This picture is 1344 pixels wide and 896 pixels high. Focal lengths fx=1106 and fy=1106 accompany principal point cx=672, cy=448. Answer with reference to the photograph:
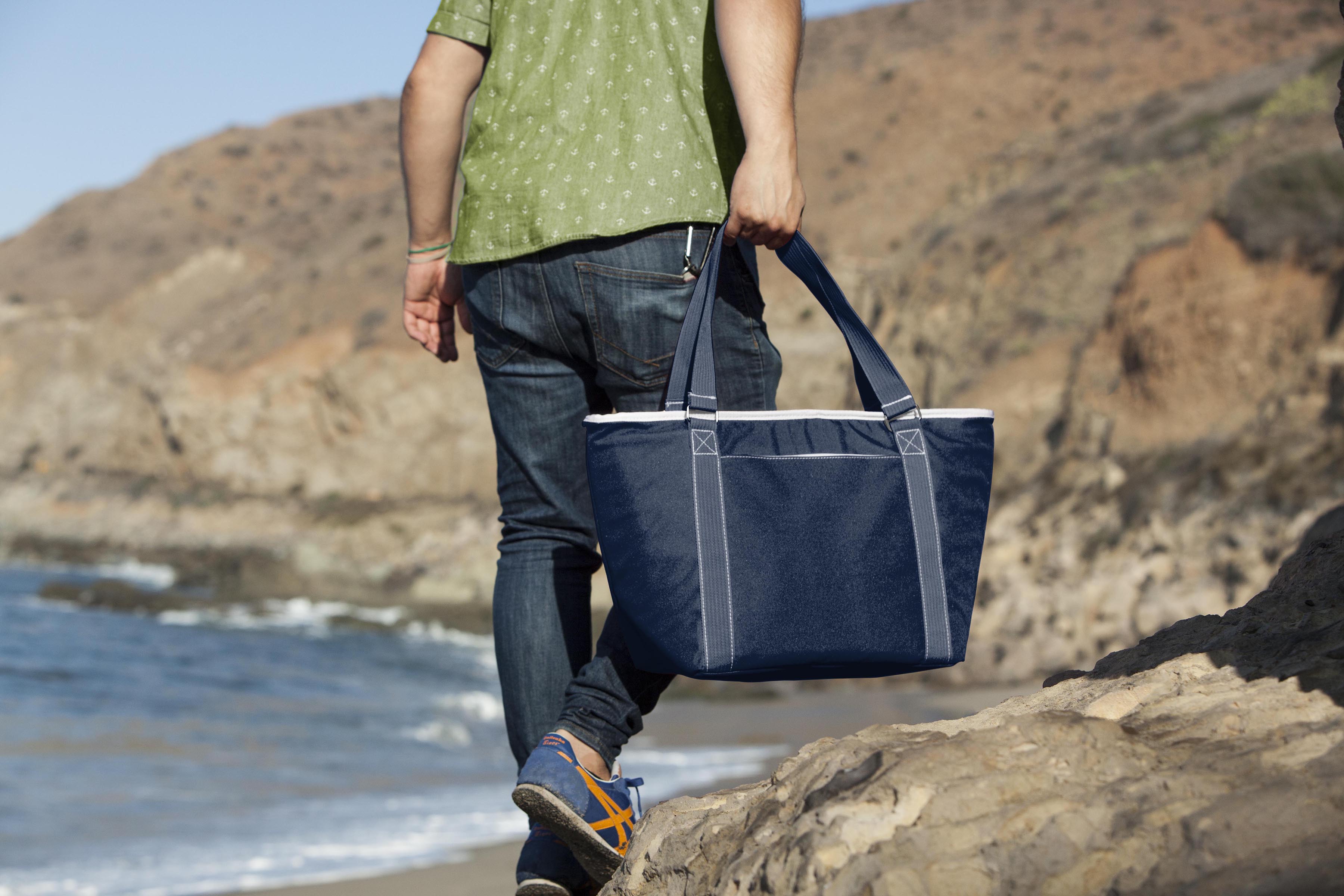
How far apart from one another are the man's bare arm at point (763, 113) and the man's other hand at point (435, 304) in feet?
2.41

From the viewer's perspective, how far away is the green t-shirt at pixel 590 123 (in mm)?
1896

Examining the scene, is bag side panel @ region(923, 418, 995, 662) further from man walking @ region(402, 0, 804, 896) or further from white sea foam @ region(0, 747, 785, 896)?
white sea foam @ region(0, 747, 785, 896)

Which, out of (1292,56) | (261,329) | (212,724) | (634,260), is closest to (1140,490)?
(212,724)

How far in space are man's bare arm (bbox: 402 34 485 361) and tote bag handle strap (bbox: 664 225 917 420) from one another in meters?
0.55

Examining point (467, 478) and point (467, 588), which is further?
point (467, 478)

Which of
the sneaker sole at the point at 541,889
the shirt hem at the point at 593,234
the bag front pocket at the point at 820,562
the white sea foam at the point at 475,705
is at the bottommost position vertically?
the white sea foam at the point at 475,705

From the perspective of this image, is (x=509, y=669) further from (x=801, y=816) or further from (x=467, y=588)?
(x=467, y=588)

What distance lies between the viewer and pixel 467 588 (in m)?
20.8

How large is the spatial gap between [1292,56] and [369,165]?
37.8m

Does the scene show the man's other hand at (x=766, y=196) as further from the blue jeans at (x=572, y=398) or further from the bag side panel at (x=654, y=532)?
the bag side panel at (x=654, y=532)

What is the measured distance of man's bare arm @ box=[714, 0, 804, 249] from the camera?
1.81m

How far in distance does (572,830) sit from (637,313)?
873 mm

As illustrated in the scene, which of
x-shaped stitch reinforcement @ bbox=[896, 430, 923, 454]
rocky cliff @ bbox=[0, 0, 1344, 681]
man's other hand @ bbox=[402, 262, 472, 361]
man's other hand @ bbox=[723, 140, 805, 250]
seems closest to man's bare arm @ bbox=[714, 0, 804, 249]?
man's other hand @ bbox=[723, 140, 805, 250]

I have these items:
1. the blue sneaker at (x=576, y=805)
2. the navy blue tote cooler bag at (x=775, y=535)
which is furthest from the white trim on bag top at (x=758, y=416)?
the blue sneaker at (x=576, y=805)
